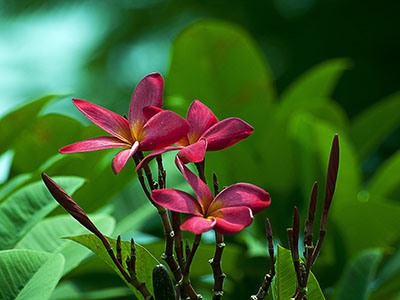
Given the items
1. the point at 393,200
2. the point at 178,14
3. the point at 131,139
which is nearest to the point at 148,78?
the point at 131,139

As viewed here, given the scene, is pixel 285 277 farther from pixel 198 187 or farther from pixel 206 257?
pixel 206 257

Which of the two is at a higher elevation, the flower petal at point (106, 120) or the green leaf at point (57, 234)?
the flower petal at point (106, 120)

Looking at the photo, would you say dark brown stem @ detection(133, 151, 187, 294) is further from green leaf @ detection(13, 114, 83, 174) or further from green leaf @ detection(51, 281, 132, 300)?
green leaf @ detection(13, 114, 83, 174)

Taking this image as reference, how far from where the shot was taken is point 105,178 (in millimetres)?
709

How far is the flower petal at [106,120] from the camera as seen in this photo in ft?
1.14

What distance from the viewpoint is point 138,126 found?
36cm

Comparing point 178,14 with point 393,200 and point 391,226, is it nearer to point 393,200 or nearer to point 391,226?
point 393,200

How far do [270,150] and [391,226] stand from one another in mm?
217

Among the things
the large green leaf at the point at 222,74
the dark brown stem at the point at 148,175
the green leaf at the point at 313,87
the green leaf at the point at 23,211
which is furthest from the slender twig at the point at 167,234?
the green leaf at the point at 313,87

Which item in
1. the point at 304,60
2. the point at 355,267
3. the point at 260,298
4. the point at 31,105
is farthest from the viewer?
the point at 304,60

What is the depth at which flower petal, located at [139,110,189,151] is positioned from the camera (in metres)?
0.33

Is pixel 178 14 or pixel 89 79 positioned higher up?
pixel 178 14

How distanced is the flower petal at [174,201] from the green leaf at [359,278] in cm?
27

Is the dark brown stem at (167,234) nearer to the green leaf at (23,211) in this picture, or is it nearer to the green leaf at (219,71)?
the green leaf at (23,211)
